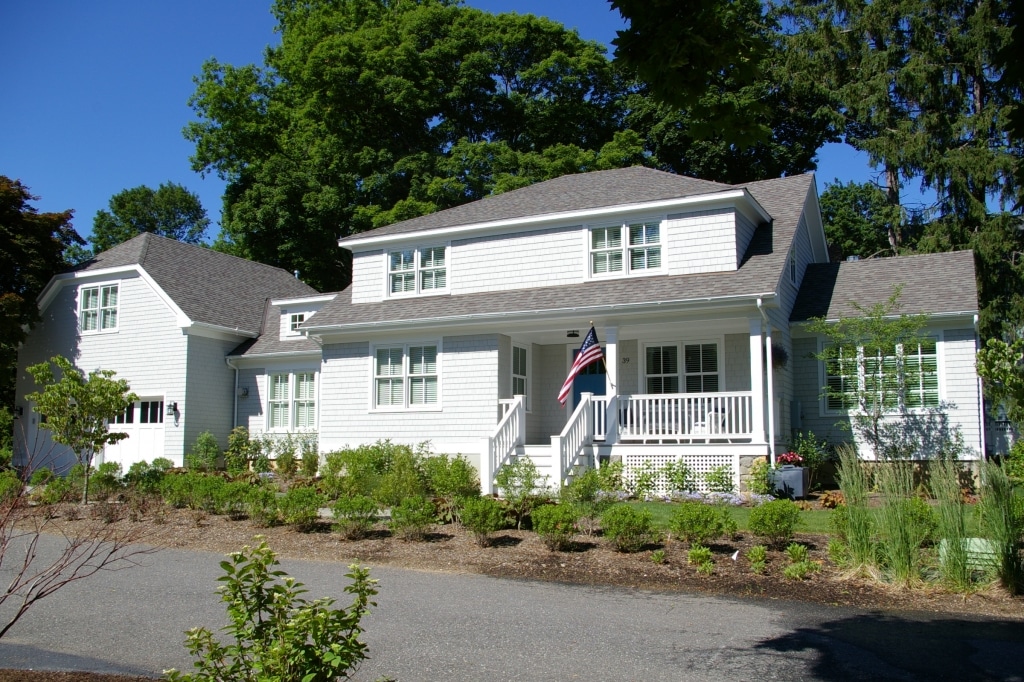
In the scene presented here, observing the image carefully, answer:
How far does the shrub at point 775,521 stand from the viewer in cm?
972

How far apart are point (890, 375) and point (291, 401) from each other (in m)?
15.6

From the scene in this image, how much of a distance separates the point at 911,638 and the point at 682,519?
3493 mm

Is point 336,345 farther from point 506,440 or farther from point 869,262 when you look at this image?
point 869,262

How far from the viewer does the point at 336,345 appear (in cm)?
1995

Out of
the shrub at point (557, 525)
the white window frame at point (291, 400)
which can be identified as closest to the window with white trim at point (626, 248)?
the shrub at point (557, 525)

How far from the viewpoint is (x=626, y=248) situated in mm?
17781

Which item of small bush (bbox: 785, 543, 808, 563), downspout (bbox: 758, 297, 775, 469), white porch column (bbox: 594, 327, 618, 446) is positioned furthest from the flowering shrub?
small bush (bbox: 785, 543, 808, 563)

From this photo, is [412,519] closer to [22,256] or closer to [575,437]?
[575,437]

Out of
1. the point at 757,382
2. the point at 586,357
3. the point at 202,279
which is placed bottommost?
the point at 757,382

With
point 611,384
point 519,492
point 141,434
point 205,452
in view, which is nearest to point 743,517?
point 519,492

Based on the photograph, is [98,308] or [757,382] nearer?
[757,382]

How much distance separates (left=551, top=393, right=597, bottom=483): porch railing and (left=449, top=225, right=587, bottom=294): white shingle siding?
321 cm

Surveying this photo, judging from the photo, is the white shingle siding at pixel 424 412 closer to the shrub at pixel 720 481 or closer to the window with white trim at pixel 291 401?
the window with white trim at pixel 291 401

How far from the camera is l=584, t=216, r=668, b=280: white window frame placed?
17.5m
